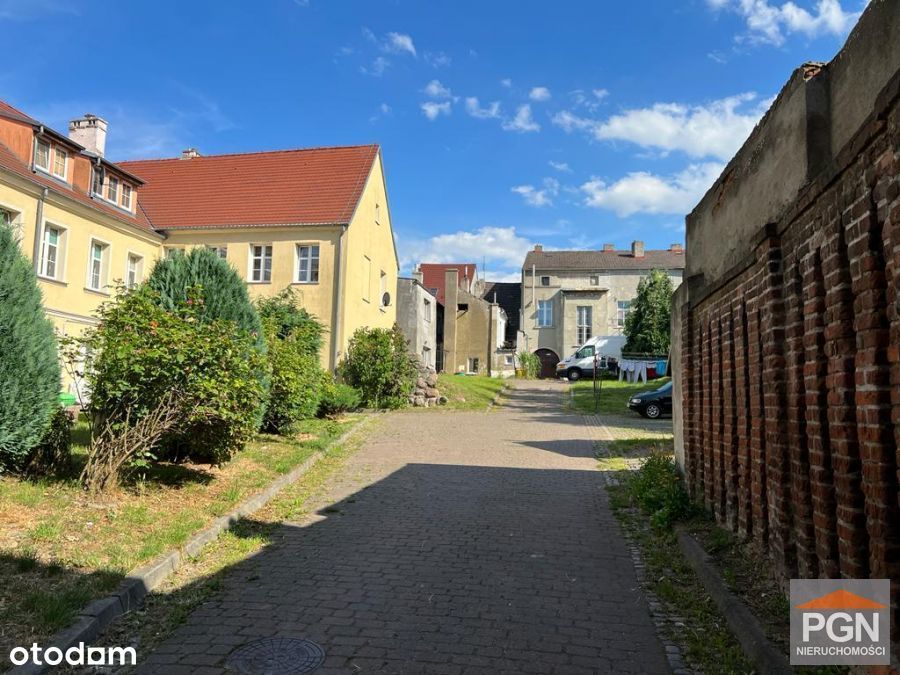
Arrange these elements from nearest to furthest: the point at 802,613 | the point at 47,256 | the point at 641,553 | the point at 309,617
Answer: the point at 802,613
the point at 309,617
the point at 641,553
the point at 47,256

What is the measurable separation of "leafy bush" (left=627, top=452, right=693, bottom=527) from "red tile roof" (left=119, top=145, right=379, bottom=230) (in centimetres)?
1728

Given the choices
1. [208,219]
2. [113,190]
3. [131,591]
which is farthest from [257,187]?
[131,591]

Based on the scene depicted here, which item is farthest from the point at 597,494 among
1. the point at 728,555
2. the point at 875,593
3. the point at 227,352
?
the point at 875,593

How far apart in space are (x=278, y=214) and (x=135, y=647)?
2268 cm

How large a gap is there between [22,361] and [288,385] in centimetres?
564

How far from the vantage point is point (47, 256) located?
19.5 meters

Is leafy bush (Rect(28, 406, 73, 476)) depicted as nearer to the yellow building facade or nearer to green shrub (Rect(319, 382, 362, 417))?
green shrub (Rect(319, 382, 362, 417))

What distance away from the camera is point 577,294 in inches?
2160

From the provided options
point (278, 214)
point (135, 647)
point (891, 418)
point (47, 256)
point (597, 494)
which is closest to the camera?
point (891, 418)

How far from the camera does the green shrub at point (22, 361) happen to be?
678cm

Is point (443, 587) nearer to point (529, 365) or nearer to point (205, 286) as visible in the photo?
point (205, 286)

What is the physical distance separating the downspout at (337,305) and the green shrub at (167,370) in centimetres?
1541

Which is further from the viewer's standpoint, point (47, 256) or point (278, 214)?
point (278, 214)

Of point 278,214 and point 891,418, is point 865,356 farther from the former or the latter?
point 278,214
